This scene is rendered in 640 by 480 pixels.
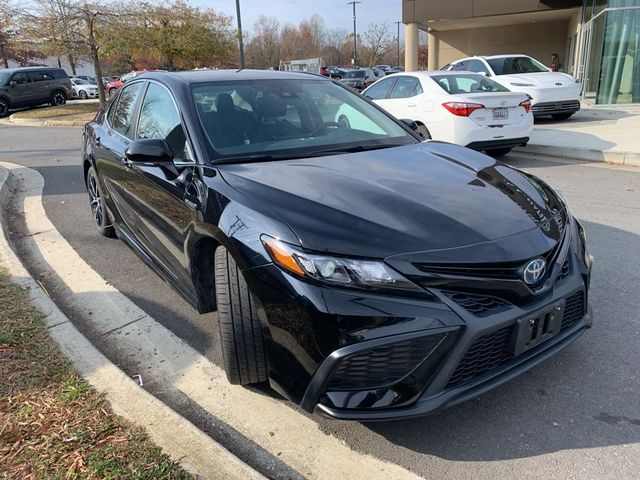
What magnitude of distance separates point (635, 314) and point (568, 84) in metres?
9.97

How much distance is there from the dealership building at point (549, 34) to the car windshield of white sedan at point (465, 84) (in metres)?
8.55

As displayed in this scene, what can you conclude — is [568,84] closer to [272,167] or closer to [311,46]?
[272,167]

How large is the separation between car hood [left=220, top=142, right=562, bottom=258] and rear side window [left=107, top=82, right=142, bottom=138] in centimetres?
175

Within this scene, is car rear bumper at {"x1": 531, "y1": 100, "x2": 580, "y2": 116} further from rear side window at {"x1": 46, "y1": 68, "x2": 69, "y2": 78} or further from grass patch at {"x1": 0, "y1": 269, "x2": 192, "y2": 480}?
rear side window at {"x1": 46, "y1": 68, "x2": 69, "y2": 78}

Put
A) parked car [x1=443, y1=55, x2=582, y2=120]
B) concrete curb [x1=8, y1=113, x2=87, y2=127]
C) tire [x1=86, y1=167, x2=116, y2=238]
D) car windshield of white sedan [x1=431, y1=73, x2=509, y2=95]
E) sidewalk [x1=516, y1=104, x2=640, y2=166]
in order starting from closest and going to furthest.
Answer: tire [x1=86, y1=167, x2=116, y2=238] → sidewalk [x1=516, y1=104, x2=640, y2=166] → car windshield of white sedan [x1=431, y1=73, x2=509, y2=95] → parked car [x1=443, y1=55, x2=582, y2=120] → concrete curb [x1=8, y1=113, x2=87, y2=127]

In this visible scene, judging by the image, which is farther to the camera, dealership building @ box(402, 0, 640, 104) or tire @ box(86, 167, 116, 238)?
dealership building @ box(402, 0, 640, 104)

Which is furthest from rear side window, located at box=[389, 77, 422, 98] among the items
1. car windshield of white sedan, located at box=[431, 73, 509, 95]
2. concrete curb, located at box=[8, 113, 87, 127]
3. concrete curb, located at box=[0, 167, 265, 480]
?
concrete curb, located at box=[8, 113, 87, 127]

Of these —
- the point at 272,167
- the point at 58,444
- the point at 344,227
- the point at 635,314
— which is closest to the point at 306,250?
the point at 344,227

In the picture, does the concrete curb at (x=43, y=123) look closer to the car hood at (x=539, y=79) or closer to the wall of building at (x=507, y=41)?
the car hood at (x=539, y=79)

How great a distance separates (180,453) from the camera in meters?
2.29

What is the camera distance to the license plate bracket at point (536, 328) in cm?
220

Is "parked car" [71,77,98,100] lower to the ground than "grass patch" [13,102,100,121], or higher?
higher

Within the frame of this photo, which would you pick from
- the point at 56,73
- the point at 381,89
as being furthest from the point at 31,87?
the point at 381,89

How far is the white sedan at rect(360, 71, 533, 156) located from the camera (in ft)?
25.8
